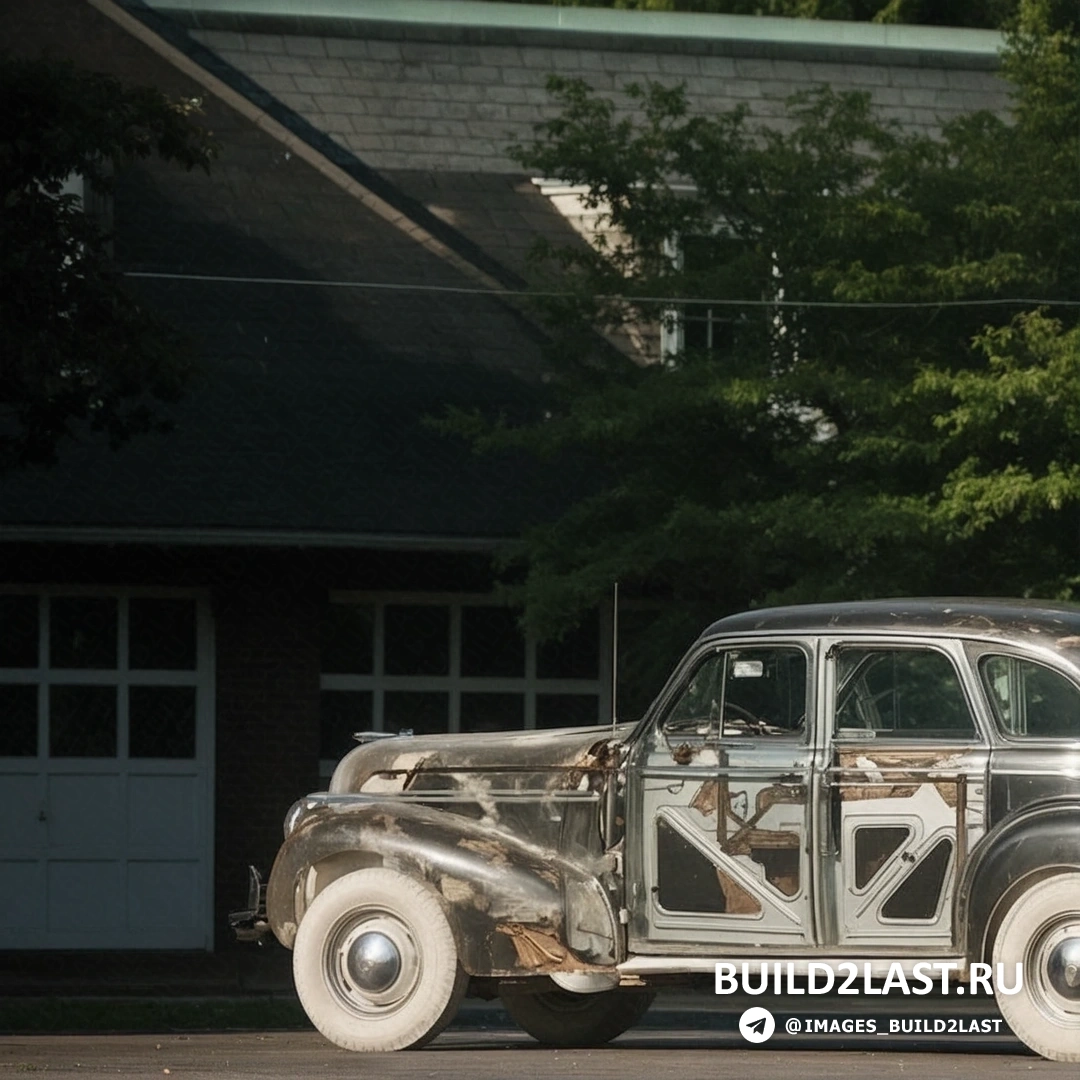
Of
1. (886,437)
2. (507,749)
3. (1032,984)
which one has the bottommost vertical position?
(1032,984)

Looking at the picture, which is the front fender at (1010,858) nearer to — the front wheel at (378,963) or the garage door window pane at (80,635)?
the front wheel at (378,963)

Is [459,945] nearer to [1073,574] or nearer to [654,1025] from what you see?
[654,1025]

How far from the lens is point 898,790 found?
32.6 ft

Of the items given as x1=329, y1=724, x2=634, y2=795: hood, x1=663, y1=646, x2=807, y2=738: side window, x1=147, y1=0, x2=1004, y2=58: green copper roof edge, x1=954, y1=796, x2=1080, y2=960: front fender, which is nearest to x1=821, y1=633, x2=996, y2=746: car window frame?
x1=663, y1=646, x2=807, y2=738: side window

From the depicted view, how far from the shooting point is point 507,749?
10.9 meters

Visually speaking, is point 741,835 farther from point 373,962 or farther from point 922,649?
point 373,962

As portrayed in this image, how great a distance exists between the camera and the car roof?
9961 mm

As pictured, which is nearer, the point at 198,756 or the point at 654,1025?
the point at 654,1025

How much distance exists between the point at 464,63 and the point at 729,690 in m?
13.9

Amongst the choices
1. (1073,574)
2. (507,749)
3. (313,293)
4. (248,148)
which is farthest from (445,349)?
(507,749)

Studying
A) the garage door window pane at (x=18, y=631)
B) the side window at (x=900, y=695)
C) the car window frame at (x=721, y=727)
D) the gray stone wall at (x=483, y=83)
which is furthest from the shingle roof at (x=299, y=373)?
the side window at (x=900, y=695)

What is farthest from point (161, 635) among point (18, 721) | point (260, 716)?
point (18, 721)

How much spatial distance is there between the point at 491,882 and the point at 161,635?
9.34 metres

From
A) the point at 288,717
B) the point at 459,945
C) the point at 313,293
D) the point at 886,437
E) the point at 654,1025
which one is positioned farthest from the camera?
the point at 313,293
